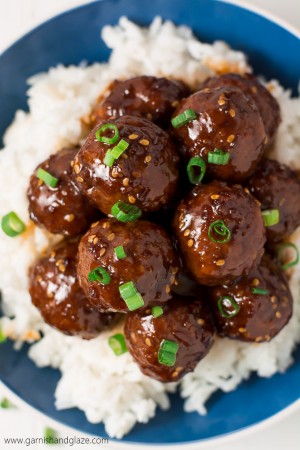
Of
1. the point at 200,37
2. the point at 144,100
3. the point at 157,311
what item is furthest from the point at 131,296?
the point at 200,37

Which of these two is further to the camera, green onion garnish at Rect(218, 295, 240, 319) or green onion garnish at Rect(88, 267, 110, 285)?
green onion garnish at Rect(218, 295, 240, 319)

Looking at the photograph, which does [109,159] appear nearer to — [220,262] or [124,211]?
[124,211]

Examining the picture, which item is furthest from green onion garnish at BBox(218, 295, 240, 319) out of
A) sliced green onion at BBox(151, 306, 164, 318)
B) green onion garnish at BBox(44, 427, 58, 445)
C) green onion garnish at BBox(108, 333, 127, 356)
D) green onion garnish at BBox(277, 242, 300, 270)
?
green onion garnish at BBox(44, 427, 58, 445)

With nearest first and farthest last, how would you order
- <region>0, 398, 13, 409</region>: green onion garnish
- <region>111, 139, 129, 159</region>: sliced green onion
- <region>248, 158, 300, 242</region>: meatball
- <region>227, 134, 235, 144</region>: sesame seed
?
1. <region>111, 139, 129, 159</region>: sliced green onion
2. <region>227, 134, 235, 144</region>: sesame seed
3. <region>248, 158, 300, 242</region>: meatball
4. <region>0, 398, 13, 409</region>: green onion garnish

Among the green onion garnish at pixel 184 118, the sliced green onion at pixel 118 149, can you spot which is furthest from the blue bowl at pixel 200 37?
the sliced green onion at pixel 118 149

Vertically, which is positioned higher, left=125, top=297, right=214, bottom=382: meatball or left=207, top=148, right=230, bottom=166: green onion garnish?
left=207, top=148, right=230, bottom=166: green onion garnish

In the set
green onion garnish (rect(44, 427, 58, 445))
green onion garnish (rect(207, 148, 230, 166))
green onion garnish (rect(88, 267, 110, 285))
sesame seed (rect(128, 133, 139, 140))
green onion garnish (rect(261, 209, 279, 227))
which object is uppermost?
sesame seed (rect(128, 133, 139, 140))

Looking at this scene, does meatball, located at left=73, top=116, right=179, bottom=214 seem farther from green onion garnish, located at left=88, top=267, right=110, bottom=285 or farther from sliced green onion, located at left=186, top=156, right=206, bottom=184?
green onion garnish, located at left=88, top=267, right=110, bottom=285
